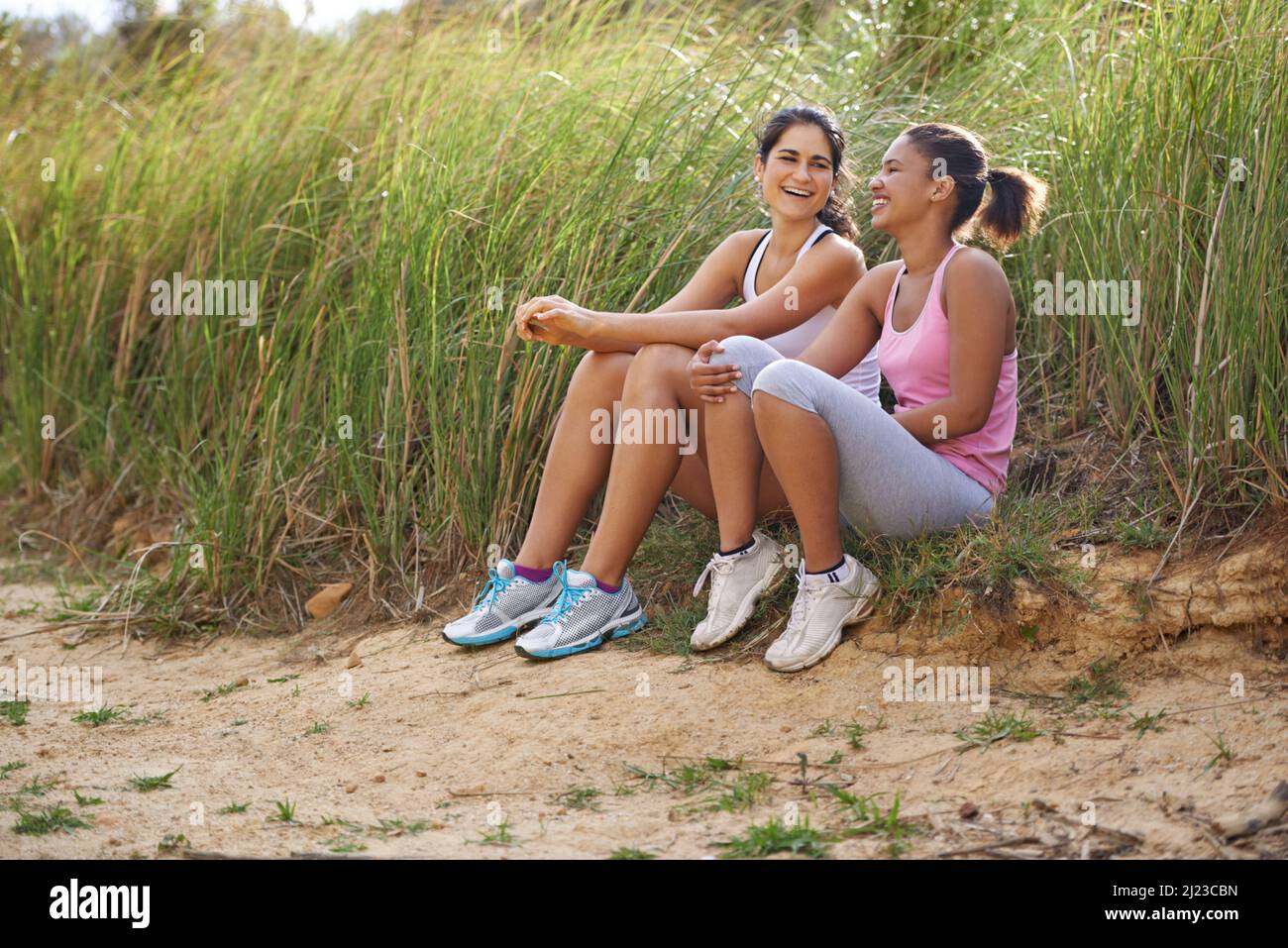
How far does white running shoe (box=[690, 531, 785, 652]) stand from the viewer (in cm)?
307

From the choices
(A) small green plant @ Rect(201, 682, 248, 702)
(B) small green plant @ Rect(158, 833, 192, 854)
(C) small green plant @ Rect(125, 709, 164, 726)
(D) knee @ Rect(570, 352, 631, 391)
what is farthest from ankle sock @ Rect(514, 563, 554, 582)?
(B) small green plant @ Rect(158, 833, 192, 854)

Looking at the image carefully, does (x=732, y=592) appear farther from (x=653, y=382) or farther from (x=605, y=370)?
(x=605, y=370)

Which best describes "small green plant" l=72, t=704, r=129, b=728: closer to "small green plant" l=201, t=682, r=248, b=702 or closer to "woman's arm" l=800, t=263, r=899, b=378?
"small green plant" l=201, t=682, r=248, b=702

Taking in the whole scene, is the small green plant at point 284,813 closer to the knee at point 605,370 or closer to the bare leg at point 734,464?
the bare leg at point 734,464

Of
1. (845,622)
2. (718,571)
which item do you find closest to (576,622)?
(718,571)

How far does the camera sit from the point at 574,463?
3.34 m

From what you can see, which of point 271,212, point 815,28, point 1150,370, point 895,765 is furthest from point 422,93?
point 895,765

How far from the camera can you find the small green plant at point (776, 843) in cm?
218

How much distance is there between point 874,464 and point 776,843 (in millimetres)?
1015

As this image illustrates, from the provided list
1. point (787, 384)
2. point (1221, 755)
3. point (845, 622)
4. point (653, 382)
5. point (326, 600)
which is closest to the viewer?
point (1221, 755)

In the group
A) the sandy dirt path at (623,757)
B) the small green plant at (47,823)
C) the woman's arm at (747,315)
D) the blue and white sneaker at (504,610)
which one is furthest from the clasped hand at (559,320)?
the small green plant at (47,823)

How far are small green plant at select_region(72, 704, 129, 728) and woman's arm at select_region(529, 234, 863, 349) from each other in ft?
4.83

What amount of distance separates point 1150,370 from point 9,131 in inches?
197

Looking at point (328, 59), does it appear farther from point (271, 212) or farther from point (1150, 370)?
point (1150, 370)
